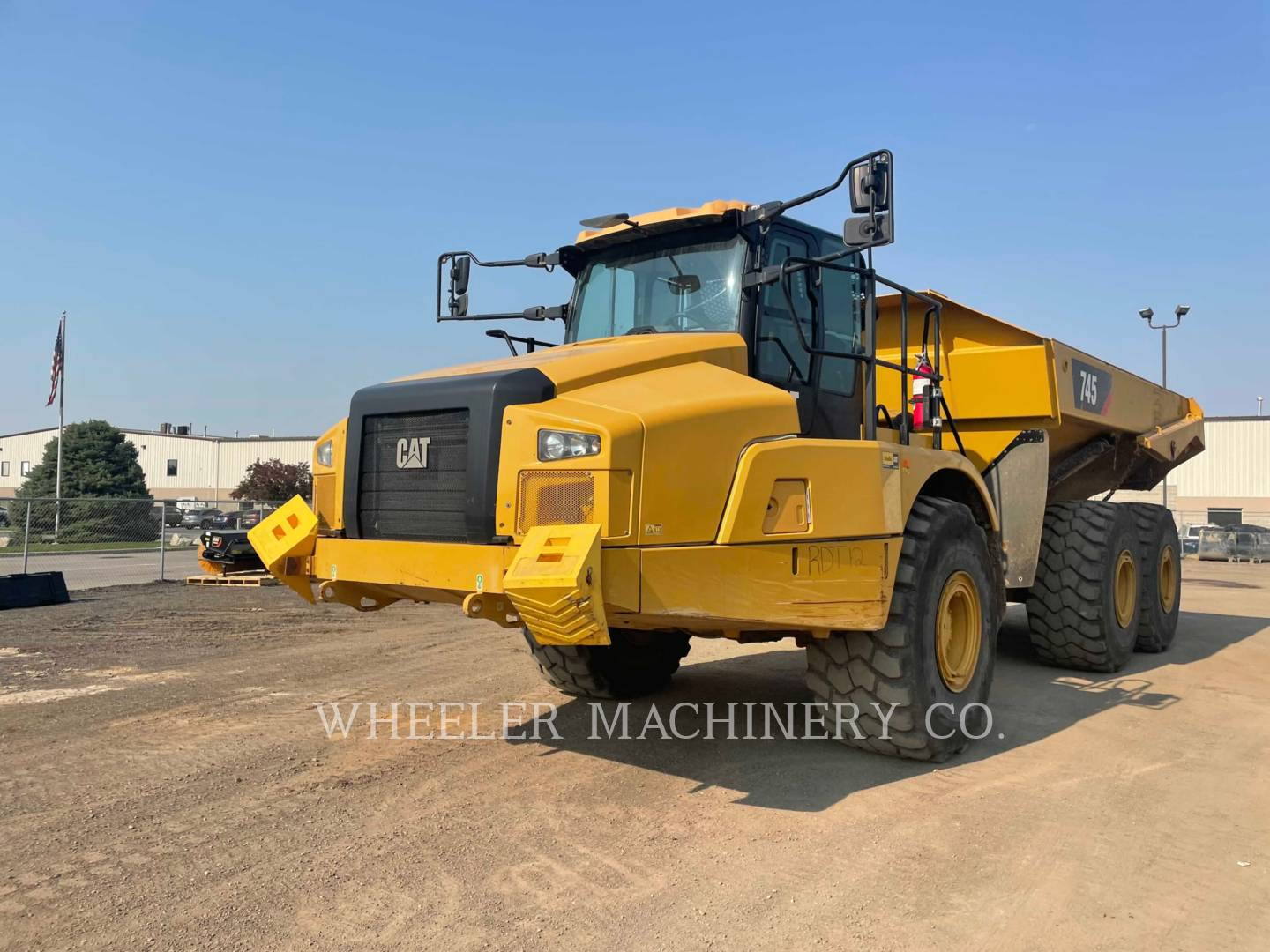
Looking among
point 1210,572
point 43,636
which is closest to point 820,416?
point 43,636

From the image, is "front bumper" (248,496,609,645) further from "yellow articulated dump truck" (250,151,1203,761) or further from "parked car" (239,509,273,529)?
"parked car" (239,509,273,529)

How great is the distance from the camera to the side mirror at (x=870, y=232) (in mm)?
4297

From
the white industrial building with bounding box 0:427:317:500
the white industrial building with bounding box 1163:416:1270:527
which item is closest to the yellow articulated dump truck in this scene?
the white industrial building with bounding box 1163:416:1270:527

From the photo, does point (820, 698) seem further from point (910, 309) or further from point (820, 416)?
point (910, 309)

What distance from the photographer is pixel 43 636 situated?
9.81m

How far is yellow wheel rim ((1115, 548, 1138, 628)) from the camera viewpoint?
8180 millimetres

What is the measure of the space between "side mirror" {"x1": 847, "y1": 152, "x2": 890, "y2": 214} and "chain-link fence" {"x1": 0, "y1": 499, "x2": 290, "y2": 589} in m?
15.1

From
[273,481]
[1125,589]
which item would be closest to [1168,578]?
[1125,589]

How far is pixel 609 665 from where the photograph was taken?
21.2ft

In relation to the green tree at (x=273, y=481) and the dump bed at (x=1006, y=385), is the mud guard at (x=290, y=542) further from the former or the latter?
the green tree at (x=273, y=481)

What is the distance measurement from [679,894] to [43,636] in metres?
8.80

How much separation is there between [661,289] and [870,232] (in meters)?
1.41

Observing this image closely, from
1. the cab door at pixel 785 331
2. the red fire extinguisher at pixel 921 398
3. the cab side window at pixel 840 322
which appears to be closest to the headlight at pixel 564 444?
the cab door at pixel 785 331

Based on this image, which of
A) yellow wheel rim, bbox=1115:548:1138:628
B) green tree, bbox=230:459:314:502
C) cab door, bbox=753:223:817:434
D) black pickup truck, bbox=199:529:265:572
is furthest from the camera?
green tree, bbox=230:459:314:502
